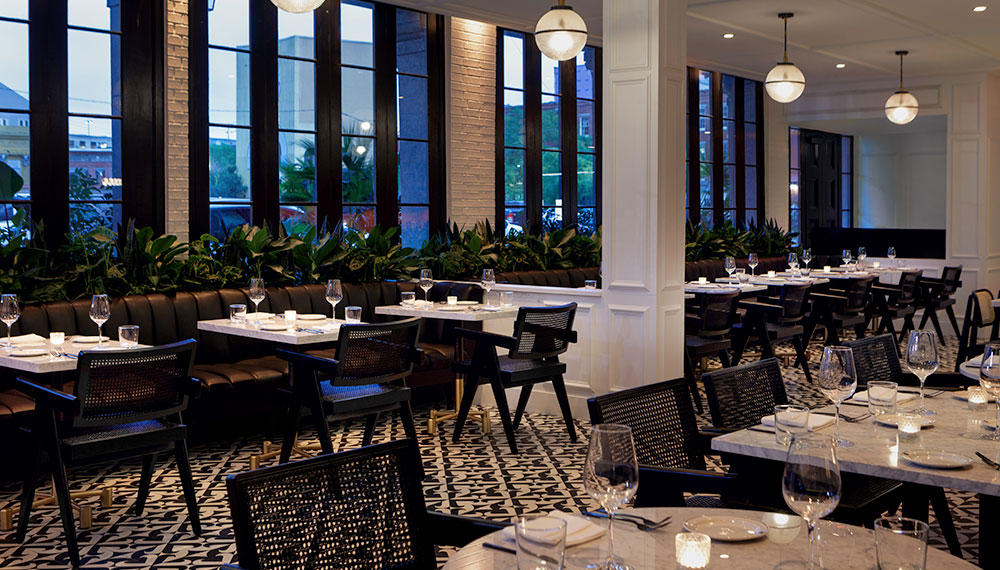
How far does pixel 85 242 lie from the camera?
21.5 feet

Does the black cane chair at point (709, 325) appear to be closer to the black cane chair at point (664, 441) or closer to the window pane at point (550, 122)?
the black cane chair at point (664, 441)

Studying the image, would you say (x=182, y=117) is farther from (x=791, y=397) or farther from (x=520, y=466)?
(x=791, y=397)

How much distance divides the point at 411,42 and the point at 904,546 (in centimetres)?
904

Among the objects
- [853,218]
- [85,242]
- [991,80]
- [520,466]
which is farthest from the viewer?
[853,218]

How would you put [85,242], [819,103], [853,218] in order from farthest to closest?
[853,218] → [819,103] → [85,242]

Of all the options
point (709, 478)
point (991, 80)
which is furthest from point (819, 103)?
point (709, 478)

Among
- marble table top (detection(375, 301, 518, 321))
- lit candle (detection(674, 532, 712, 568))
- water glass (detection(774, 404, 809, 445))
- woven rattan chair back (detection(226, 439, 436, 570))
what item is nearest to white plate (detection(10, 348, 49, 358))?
marble table top (detection(375, 301, 518, 321))

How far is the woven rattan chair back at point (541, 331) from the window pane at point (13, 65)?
4.02 m

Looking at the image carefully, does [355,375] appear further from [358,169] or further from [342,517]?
[358,169]

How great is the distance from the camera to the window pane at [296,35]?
8.84 meters

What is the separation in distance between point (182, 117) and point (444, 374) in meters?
3.00

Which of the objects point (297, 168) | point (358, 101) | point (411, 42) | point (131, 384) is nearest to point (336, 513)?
point (131, 384)

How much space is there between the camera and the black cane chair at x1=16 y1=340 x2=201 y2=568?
167 inches

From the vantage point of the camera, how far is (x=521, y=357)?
614cm
